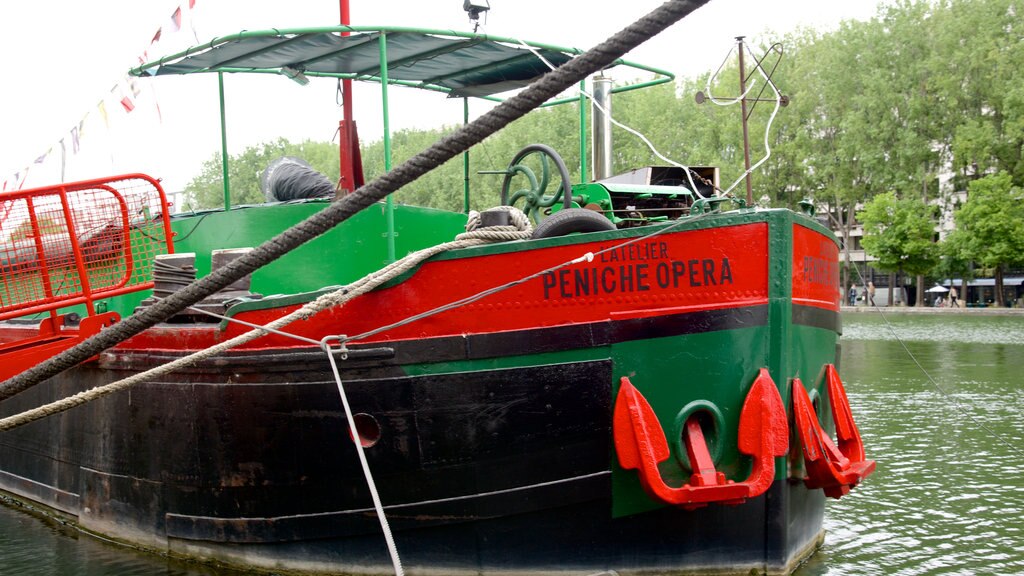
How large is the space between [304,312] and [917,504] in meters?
5.88

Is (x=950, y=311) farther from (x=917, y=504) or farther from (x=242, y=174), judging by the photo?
(x=917, y=504)

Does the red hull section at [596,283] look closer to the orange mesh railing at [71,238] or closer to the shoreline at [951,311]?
the orange mesh railing at [71,238]

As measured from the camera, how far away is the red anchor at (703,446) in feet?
15.4

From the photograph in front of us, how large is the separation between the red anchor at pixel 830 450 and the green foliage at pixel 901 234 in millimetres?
39102

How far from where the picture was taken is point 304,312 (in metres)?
4.89

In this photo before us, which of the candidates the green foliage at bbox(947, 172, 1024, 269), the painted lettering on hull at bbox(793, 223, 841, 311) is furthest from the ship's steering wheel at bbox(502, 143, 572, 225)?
the green foliage at bbox(947, 172, 1024, 269)

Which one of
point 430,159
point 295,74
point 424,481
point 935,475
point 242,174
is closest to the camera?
point 430,159

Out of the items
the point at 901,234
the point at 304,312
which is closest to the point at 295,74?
the point at 304,312

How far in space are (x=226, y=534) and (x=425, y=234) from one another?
2620mm

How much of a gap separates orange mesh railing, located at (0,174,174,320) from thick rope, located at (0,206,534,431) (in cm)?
129

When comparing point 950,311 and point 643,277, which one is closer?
point 643,277

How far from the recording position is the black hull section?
504cm

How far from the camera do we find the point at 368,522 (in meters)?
5.41

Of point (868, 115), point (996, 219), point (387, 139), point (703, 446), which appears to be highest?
point (868, 115)
